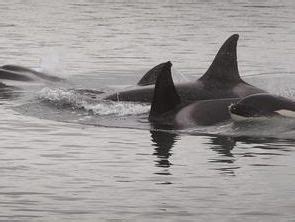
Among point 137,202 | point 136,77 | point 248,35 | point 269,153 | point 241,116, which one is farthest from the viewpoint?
point 248,35

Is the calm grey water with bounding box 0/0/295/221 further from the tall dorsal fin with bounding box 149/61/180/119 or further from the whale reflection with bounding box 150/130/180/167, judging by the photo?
the tall dorsal fin with bounding box 149/61/180/119

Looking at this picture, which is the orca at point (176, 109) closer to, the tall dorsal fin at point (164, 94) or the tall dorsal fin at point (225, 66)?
the tall dorsal fin at point (164, 94)

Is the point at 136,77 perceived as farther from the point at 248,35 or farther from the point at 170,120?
the point at 248,35

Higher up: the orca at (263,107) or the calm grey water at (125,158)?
the orca at (263,107)

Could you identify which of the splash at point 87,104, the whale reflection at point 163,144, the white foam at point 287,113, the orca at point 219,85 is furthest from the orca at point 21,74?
the white foam at point 287,113

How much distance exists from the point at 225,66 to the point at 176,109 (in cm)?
168

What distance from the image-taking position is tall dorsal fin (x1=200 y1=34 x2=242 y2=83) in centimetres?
1819

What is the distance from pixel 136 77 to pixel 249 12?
99.1ft

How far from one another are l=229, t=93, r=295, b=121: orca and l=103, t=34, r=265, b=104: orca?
2.11m

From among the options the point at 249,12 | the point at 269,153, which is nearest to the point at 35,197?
the point at 269,153

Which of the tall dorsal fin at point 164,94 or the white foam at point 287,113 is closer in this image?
the white foam at point 287,113

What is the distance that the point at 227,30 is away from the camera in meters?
42.0

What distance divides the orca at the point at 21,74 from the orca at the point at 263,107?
312 inches

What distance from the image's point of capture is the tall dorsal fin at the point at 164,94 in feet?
53.9
